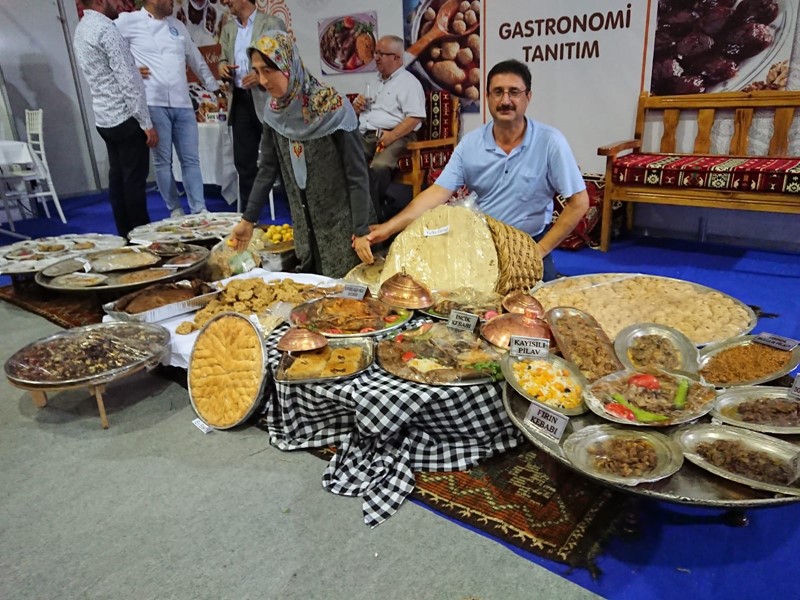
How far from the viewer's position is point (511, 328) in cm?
210

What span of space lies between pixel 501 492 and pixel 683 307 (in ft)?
3.40

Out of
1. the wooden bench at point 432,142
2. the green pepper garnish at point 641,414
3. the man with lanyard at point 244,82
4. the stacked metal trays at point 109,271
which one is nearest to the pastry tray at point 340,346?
the green pepper garnish at point 641,414

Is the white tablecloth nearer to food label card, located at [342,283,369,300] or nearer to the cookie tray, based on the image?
the cookie tray

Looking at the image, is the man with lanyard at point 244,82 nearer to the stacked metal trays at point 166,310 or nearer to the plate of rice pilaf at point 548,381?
the stacked metal trays at point 166,310

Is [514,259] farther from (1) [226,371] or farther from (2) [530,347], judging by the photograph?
(1) [226,371]

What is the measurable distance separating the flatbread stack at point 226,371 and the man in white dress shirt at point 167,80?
3.54 m

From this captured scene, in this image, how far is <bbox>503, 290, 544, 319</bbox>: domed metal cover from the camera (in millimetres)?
2209

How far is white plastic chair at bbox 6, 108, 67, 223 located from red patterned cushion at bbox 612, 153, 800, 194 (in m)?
6.09

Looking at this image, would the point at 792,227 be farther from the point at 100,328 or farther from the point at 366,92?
the point at 100,328

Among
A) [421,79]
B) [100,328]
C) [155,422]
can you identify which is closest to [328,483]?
[155,422]

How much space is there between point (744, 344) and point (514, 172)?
1.39 metres

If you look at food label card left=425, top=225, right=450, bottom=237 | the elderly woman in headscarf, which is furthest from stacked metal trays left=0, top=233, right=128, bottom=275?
food label card left=425, top=225, right=450, bottom=237

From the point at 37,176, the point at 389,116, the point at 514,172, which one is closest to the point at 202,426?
the point at 514,172

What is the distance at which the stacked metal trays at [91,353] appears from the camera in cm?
237
